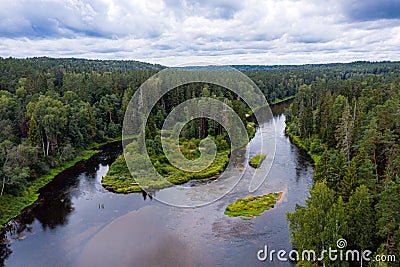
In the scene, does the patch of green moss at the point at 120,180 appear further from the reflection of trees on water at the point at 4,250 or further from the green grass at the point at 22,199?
the reflection of trees on water at the point at 4,250

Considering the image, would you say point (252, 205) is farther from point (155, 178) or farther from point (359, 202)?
→ point (155, 178)

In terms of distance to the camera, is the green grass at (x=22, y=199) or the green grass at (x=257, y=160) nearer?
the green grass at (x=22, y=199)

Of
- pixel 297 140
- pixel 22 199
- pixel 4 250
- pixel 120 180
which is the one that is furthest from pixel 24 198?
pixel 297 140

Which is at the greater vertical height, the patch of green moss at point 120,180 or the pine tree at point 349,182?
the pine tree at point 349,182

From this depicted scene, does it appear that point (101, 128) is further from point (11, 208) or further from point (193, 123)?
point (11, 208)

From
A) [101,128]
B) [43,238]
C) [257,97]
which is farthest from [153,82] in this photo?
[43,238]

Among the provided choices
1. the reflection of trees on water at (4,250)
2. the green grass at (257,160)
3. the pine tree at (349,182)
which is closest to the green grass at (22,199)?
the reflection of trees on water at (4,250)

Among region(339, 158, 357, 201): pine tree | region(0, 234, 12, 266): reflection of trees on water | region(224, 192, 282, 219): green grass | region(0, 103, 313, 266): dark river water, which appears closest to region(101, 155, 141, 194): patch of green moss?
region(0, 103, 313, 266): dark river water
